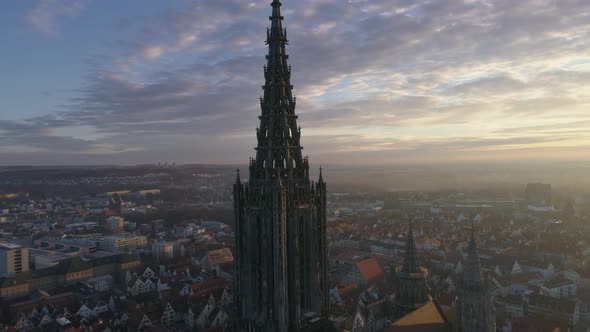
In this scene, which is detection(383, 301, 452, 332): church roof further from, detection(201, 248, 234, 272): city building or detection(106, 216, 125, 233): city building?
detection(106, 216, 125, 233): city building

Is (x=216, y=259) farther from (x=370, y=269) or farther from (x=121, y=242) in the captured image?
(x=121, y=242)

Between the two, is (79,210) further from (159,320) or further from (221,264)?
(159,320)

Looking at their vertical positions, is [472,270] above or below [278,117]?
below

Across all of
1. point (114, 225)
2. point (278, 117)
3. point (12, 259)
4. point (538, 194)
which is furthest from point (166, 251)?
point (538, 194)

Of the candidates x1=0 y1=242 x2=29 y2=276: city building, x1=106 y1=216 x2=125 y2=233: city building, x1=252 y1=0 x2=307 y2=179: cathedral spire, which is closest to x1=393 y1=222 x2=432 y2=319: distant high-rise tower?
x1=252 y1=0 x2=307 y2=179: cathedral spire

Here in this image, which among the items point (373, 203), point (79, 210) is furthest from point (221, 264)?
point (79, 210)
